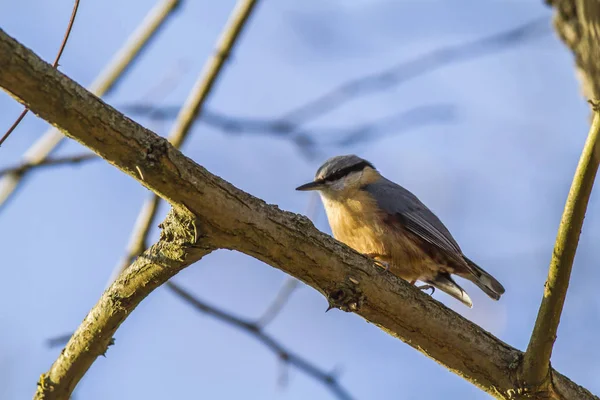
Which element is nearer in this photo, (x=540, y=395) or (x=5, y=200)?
(x=540, y=395)

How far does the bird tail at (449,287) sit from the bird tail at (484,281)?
0.11 metres

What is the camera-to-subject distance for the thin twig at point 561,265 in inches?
93.6

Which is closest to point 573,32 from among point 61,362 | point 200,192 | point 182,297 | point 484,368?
point 200,192

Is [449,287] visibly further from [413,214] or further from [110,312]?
[110,312]

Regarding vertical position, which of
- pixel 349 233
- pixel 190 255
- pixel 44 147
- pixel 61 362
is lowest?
pixel 61 362

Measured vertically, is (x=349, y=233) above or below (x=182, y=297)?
above

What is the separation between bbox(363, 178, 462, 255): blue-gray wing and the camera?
14.7 feet

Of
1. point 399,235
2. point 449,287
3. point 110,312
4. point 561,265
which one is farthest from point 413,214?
point 110,312

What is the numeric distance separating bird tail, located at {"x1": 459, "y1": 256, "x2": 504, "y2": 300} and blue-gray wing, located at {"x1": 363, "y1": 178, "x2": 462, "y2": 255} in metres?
0.14

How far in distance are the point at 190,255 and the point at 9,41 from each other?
97 centimetres

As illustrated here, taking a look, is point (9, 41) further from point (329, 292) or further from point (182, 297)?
point (182, 297)

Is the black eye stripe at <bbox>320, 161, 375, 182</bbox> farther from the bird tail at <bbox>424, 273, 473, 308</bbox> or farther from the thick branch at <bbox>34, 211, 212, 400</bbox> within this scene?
the thick branch at <bbox>34, 211, 212, 400</bbox>

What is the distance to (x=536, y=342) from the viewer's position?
9.53 feet

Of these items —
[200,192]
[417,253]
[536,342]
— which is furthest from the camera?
[417,253]
